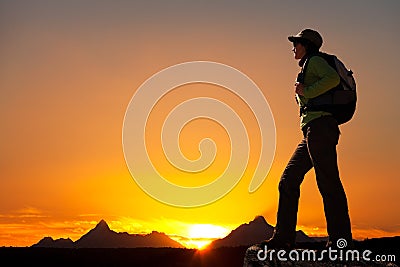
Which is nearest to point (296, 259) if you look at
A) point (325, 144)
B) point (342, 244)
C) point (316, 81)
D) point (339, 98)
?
point (342, 244)

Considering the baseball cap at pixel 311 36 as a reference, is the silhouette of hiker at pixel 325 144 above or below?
below

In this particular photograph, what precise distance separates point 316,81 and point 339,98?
37 centimetres

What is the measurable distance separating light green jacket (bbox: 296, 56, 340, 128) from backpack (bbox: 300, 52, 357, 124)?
8 centimetres

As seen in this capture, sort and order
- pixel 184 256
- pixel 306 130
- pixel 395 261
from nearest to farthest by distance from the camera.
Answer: pixel 395 261, pixel 306 130, pixel 184 256

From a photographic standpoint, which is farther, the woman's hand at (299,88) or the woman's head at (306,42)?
the woman's head at (306,42)

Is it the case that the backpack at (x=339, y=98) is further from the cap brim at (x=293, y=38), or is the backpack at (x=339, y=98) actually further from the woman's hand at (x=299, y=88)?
the cap brim at (x=293, y=38)

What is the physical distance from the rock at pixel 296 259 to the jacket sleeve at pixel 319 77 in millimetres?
2070

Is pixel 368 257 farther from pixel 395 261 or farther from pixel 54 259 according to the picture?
pixel 54 259

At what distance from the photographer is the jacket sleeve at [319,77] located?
9594 mm

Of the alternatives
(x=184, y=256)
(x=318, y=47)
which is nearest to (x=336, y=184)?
(x=318, y=47)

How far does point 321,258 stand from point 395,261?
93 cm

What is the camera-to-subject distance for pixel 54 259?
722 inches

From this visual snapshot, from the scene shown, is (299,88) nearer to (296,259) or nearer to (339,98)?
(339,98)

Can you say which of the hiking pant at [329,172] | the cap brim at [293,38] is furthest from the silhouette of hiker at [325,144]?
the cap brim at [293,38]
